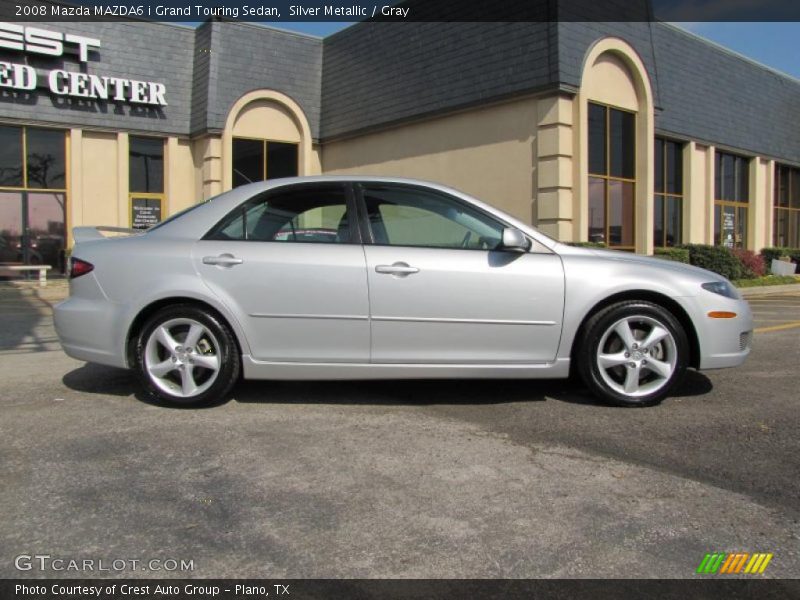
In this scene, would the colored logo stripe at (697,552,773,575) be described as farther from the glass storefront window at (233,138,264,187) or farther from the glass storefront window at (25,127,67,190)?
the glass storefront window at (25,127,67,190)

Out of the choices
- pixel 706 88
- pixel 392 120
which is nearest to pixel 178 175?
pixel 392 120

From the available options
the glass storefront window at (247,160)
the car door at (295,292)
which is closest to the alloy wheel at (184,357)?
the car door at (295,292)

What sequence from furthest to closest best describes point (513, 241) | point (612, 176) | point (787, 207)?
point (787, 207)
point (612, 176)
point (513, 241)

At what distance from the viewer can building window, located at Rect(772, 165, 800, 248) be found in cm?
Result: 2325

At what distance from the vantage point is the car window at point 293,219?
187 inches

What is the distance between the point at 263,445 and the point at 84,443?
103 cm

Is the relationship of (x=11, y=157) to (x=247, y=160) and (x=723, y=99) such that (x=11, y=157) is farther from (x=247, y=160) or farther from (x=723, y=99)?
(x=723, y=99)

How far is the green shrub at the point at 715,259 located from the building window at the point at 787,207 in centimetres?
701

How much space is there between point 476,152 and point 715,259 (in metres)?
6.97

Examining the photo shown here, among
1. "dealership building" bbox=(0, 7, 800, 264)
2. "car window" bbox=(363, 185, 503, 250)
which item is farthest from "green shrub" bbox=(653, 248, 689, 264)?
"car window" bbox=(363, 185, 503, 250)

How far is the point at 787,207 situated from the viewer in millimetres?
23688

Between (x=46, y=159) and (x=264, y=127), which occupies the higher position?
(x=264, y=127)

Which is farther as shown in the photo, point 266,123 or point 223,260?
point 266,123

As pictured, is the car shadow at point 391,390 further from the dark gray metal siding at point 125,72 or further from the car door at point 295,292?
the dark gray metal siding at point 125,72
